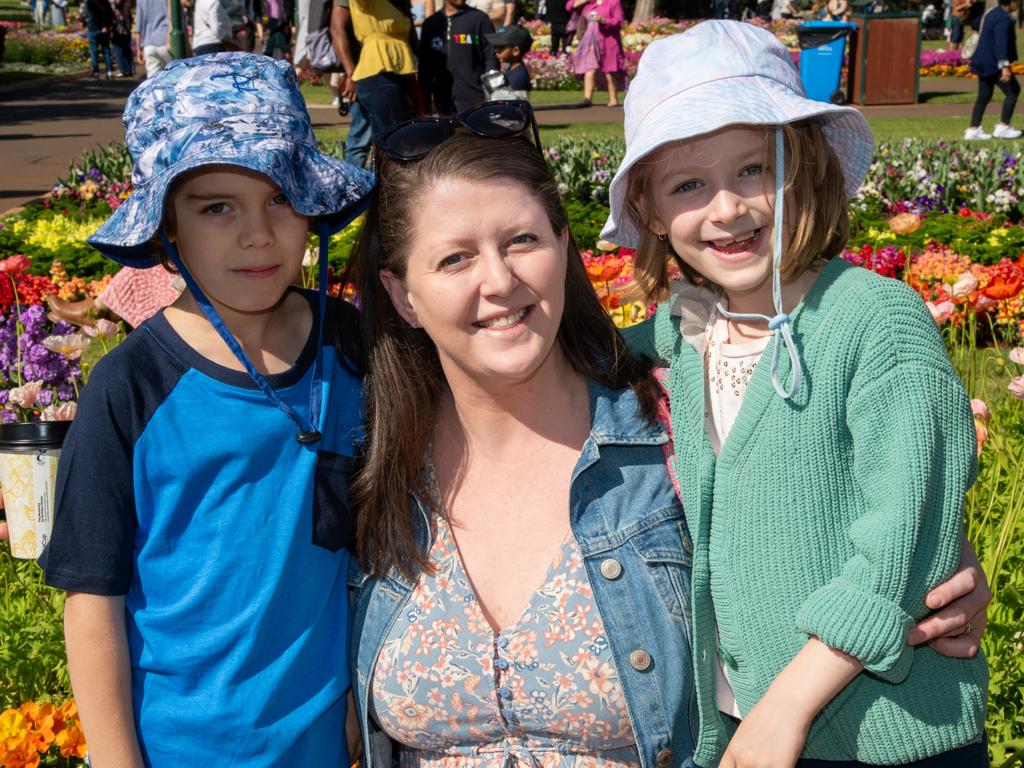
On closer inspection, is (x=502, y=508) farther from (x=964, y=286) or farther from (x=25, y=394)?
(x=964, y=286)

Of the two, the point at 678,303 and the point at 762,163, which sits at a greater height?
the point at 762,163

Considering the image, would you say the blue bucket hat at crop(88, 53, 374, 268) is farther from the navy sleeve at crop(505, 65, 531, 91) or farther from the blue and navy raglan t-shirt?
the navy sleeve at crop(505, 65, 531, 91)

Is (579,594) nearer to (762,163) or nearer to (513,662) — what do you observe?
(513,662)

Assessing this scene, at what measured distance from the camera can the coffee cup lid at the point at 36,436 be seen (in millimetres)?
2180

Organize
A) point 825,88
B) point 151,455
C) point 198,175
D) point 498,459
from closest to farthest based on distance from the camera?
point 151,455
point 198,175
point 498,459
point 825,88

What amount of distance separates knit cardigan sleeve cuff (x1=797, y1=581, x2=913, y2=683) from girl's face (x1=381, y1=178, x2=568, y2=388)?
645mm

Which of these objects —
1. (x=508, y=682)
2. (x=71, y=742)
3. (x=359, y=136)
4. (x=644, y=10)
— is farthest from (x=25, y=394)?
(x=644, y=10)

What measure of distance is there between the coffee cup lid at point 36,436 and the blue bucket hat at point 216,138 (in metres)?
0.35

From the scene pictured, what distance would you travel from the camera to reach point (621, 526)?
6.81ft

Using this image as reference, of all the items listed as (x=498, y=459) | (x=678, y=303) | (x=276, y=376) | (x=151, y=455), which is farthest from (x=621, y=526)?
(x=151, y=455)

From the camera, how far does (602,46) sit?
2016 centimetres

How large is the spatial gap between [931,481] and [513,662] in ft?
2.48

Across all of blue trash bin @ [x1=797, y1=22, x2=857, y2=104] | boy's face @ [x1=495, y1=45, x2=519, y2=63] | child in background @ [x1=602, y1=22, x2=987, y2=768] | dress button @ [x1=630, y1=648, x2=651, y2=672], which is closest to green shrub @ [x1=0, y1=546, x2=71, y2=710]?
dress button @ [x1=630, y1=648, x2=651, y2=672]

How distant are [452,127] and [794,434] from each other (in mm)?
844
